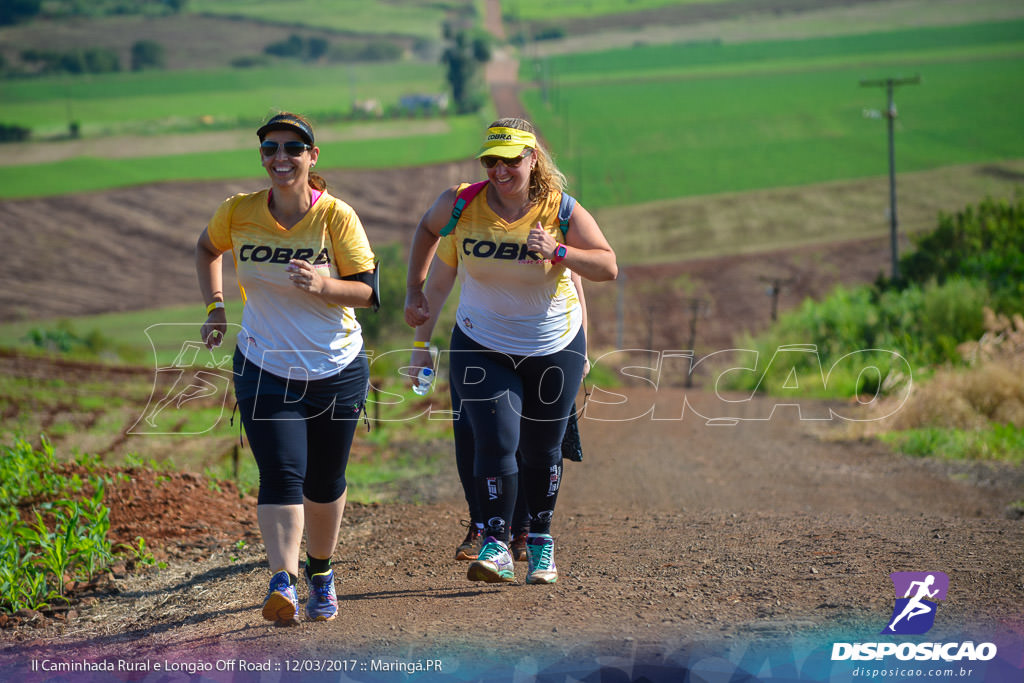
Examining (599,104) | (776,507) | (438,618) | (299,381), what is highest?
(599,104)

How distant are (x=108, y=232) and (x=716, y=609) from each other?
64099 mm

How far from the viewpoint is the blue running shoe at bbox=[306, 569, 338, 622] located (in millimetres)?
5152

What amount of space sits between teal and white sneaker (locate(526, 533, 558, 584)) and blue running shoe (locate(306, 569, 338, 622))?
104 cm

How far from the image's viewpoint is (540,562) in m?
5.66

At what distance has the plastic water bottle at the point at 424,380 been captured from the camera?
18.5 ft

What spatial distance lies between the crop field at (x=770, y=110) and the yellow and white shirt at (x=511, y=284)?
198 feet

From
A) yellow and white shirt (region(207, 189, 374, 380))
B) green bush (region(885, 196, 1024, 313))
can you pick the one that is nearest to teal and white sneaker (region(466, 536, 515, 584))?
yellow and white shirt (region(207, 189, 374, 380))

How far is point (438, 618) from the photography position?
5.12 m

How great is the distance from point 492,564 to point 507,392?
Answer: 822 millimetres

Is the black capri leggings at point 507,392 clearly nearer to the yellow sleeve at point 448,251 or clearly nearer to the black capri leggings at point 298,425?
the yellow sleeve at point 448,251

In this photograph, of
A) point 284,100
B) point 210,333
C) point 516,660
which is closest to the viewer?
point 516,660

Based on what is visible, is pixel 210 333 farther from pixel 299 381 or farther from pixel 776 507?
pixel 776 507

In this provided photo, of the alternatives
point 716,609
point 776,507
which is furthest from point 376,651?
point 776,507

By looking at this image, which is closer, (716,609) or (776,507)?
(716,609)
